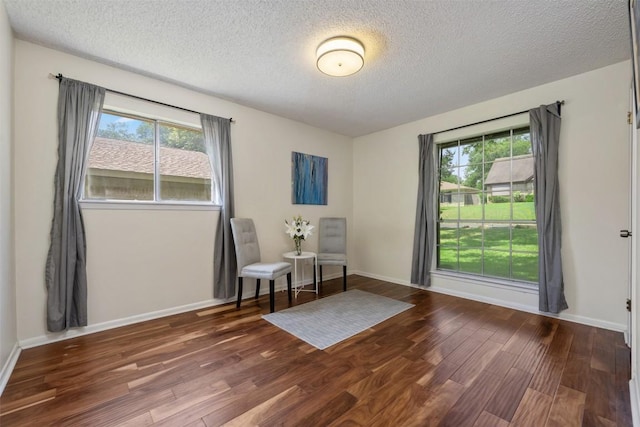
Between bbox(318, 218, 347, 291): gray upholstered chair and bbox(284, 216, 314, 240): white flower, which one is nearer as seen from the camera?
bbox(284, 216, 314, 240): white flower

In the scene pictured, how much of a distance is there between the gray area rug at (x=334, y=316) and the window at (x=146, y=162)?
5.80 feet

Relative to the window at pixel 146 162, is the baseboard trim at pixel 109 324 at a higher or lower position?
lower

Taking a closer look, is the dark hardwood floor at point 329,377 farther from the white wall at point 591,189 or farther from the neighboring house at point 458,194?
the neighboring house at point 458,194

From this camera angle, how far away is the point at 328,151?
183 inches

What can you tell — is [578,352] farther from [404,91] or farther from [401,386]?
[404,91]

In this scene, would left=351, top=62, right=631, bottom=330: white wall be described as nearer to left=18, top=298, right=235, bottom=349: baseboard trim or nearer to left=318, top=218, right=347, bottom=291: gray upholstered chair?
left=318, top=218, right=347, bottom=291: gray upholstered chair

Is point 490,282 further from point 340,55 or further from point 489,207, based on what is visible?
point 340,55

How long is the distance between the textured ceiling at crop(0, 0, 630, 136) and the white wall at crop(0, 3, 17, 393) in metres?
0.31

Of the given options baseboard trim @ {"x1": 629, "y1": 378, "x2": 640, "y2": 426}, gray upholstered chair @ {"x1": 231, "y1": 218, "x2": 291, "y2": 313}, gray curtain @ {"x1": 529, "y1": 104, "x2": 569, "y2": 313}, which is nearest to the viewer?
baseboard trim @ {"x1": 629, "y1": 378, "x2": 640, "y2": 426}

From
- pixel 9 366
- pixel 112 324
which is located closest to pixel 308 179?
pixel 112 324

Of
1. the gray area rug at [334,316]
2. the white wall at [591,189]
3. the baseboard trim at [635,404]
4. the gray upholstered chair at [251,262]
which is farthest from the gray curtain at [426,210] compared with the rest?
the baseboard trim at [635,404]

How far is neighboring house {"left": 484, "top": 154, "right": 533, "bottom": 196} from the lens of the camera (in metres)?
3.20

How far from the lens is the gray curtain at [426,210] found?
3.87 m

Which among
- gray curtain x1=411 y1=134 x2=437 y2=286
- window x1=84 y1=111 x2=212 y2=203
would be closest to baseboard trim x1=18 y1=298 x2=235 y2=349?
window x1=84 y1=111 x2=212 y2=203
